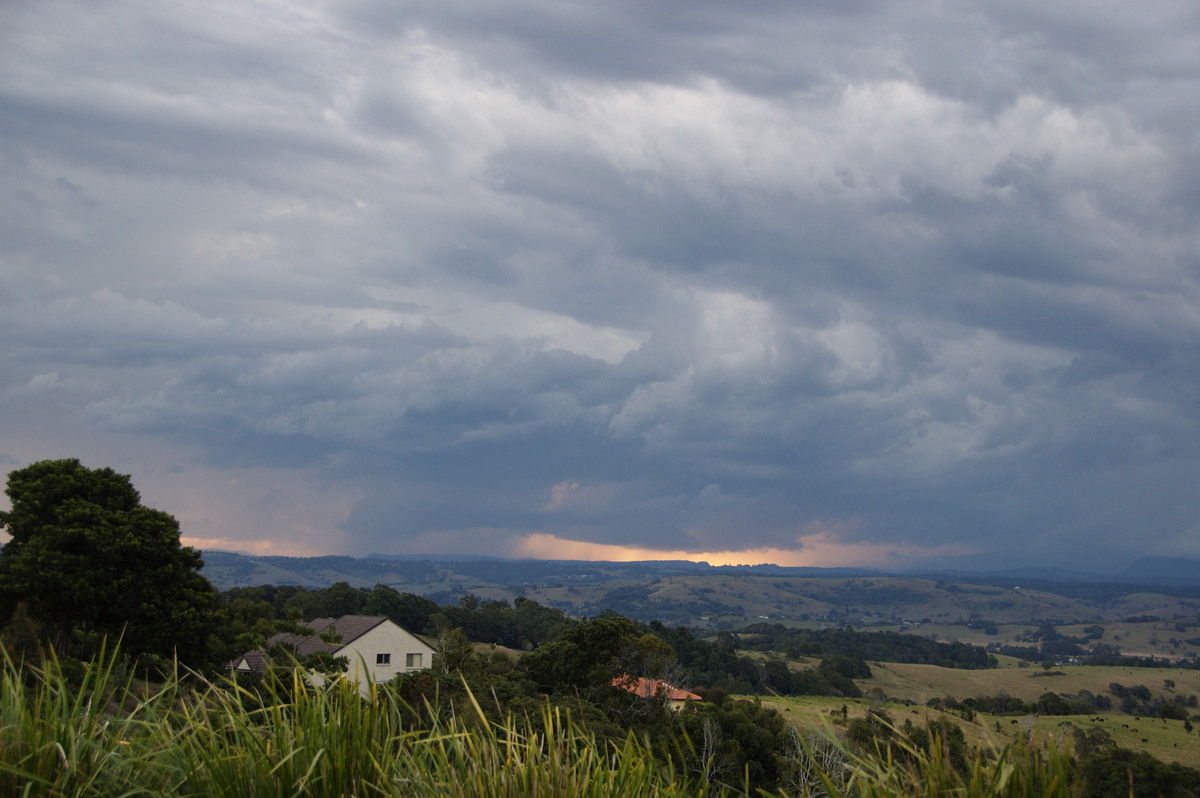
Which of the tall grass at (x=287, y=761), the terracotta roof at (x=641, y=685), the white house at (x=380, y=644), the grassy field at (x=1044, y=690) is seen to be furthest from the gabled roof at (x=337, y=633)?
the tall grass at (x=287, y=761)

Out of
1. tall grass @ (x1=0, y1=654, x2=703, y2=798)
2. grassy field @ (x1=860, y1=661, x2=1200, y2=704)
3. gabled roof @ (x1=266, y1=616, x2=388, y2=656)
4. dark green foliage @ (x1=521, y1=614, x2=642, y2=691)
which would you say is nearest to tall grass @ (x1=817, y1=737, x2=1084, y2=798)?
tall grass @ (x1=0, y1=654, x2=703, y2=798)

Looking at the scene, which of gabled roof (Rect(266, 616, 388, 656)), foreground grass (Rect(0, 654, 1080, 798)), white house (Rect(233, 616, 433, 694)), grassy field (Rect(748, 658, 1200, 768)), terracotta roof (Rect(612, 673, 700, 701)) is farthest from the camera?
grassy field (Rect(748, 658, 1200, 768))

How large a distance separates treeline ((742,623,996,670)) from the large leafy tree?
113 metres

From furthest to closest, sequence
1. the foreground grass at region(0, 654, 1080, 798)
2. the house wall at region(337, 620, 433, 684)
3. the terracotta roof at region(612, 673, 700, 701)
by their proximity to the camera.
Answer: the house wall at region(337, 620, 433, 684)
the terracotta roof at region(612, 673, 700, 701)
the foreground grass at region(0, 654, 1080, 798)

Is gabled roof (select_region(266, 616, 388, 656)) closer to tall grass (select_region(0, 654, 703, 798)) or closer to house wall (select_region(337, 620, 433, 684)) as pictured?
house wall (select_region(337, 620, 433, 684))

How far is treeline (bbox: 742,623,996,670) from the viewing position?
154 meters

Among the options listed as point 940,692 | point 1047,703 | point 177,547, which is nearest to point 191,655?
point 177,547

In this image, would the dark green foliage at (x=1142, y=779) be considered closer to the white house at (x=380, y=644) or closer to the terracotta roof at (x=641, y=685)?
the terracotta roof at (x=641, y=685)

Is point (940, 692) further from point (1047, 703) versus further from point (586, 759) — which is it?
point (586, 759)

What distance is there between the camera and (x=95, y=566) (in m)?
37.5

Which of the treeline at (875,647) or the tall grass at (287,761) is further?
the treeline at (875,647)

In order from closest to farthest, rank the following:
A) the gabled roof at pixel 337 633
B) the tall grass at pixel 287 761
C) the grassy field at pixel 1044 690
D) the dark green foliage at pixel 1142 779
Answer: the tall grass at pixel 287 761 → the dark green foliage at pixel 1142 779 → the gabled roof at pixel 337 633 → the grassy field at pixel 1044 690

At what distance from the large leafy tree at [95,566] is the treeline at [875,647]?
113 metres

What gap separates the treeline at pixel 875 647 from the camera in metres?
154
